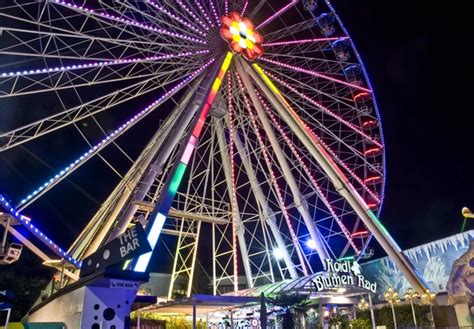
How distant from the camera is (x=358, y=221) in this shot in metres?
24.7

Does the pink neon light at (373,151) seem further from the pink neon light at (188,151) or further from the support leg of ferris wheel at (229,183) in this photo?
the pink neon light at (188,151)

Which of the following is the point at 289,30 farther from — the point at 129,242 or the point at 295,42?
the point at 129,242

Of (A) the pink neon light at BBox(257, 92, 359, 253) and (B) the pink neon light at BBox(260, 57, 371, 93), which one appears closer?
(B) the pink neon light at BBox(260, 57, 371, 93)

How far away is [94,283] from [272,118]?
50.4 ft

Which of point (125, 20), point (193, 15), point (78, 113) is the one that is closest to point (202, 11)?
point (193, 15)

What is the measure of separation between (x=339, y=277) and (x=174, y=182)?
10.1 meters

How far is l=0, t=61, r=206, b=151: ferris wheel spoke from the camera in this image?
1605 cm

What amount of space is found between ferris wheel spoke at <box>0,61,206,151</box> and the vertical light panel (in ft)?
11.7

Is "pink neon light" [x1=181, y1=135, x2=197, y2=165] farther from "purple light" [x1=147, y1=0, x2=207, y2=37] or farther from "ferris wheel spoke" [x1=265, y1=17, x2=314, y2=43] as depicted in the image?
"ferris wheel spoke" [x1=265, y1=17, x2=314, y2=43]

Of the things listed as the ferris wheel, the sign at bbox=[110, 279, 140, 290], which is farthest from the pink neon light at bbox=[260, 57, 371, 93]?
the sign at bbox=[110, 279, 140, 290]

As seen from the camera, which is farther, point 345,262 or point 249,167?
point 249,167

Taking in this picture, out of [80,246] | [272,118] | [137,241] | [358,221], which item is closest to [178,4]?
[272,118]

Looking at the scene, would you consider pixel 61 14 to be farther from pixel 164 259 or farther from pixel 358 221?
pixel 164 259

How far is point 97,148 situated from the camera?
1717cm
